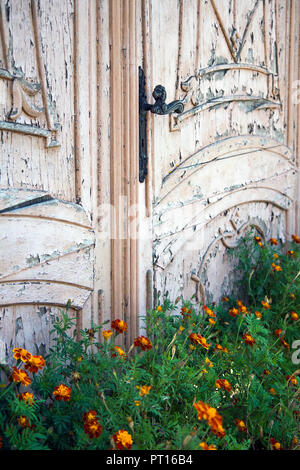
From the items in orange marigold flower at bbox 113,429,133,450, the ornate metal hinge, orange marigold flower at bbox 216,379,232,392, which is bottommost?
orange marigold flower at bbox 113,429,133,450

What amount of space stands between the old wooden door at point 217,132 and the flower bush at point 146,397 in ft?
1.42

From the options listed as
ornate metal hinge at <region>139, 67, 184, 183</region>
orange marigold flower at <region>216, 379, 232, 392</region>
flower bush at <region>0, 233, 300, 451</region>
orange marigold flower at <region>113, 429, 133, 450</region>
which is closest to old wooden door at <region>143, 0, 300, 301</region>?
ornate metal hinge at <region>139, 67, 184, 183</region>

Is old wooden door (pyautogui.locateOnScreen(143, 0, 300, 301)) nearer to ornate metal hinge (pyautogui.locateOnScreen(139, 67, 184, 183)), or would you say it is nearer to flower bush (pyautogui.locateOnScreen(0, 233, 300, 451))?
ornate metal hinge (pyautogui.locateOnScreen(139, 67, 184, 183))

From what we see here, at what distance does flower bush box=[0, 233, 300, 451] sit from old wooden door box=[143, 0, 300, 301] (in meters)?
0.43

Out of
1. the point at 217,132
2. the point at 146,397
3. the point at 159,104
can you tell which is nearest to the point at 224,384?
the point at 146,397

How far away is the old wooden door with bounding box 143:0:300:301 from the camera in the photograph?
6.97ft

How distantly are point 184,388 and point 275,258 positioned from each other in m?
1.30

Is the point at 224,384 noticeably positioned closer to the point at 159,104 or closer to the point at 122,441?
the point at 122,441

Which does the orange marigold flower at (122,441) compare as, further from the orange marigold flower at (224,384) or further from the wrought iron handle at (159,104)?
the wrought iron handle at (159,104)

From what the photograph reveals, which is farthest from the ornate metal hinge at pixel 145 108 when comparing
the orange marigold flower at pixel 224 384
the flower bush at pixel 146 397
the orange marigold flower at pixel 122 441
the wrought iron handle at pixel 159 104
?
the orange marigold flower at pixel 122 441

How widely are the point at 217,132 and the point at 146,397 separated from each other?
158cm

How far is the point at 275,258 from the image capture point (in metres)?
2.69
